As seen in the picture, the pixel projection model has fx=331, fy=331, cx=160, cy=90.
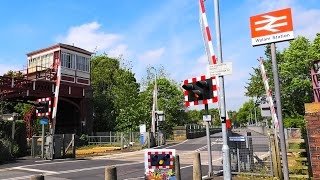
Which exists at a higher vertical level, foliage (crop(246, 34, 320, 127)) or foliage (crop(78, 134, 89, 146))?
foliage (crop(246, 34, 320, 127))

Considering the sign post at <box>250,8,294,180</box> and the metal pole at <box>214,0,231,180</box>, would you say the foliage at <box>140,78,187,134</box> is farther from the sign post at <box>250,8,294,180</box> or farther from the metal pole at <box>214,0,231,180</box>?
the sign post at <box>250,8,294,180</box>

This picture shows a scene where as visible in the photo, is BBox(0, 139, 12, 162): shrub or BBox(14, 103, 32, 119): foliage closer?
BBox(0, 139, 12, 162): shrub

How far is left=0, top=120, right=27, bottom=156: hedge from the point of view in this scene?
18.5 metres

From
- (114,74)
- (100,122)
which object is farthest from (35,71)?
(114,74)

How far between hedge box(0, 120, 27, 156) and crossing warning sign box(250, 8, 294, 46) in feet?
53.1

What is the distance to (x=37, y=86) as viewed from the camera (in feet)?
95.8

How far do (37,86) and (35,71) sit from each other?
4019mm

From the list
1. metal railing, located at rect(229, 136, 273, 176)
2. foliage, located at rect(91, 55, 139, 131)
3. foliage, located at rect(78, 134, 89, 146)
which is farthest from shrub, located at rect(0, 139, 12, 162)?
foliage, located at rect(91, 55, 139, 131)

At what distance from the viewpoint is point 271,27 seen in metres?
6.02

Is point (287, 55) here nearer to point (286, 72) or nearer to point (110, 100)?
point (286, 72)

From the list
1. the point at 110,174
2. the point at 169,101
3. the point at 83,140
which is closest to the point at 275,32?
the point at 110,174

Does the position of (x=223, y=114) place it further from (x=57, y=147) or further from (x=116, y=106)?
(x=116, y=106)

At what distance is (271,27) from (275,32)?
4.7 inches

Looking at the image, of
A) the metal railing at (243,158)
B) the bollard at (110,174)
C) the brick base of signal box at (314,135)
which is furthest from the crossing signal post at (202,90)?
the metal railing at (243,158)
